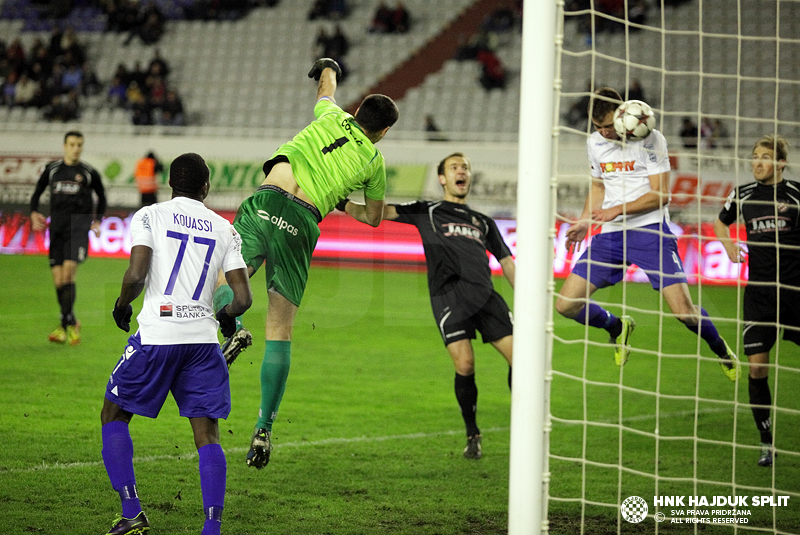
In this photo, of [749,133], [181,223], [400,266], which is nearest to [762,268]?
[181,223]

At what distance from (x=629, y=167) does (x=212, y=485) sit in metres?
3.72

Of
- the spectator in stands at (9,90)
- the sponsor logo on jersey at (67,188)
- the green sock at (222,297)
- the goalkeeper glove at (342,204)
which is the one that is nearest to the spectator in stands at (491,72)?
the spectator in stands at (9,90)

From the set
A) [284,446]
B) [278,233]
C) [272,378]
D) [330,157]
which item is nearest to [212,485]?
[272,378]

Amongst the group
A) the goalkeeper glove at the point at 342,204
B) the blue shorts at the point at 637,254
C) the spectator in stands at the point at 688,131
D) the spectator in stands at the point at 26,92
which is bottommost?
the blue shorts at the point at 637,254

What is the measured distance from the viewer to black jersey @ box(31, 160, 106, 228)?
9477 millimetres

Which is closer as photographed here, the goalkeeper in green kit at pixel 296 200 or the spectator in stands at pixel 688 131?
the goalkeeper in green kit at pixel 296 200

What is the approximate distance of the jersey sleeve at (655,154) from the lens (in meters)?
5.66

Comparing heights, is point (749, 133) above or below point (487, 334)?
above

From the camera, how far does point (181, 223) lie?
12.9ft

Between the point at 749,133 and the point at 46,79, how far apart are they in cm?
1898

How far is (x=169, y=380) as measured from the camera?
3.96m

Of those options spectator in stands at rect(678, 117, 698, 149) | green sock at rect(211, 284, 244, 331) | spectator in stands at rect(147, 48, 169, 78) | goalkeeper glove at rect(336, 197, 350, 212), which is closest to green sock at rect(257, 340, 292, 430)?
green sock at rect(211, 284, 244, 331)

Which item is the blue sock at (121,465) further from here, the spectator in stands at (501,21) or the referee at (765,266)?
the spectator in stands at (501,21)

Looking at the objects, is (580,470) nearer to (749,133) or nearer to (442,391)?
(442,391)
